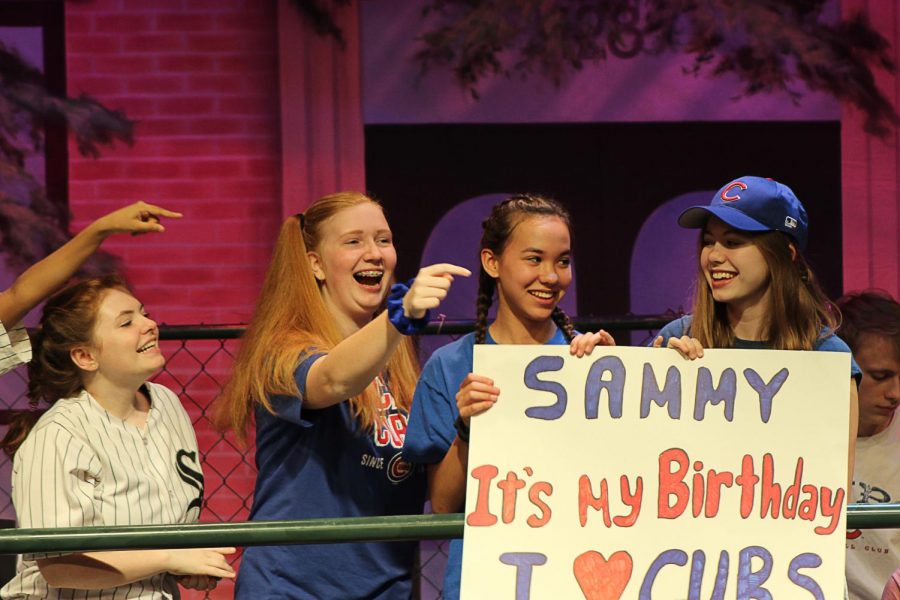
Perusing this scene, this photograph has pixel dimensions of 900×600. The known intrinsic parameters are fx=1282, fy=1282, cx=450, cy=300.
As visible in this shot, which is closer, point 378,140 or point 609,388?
point 609,388

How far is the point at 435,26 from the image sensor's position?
5438 mm

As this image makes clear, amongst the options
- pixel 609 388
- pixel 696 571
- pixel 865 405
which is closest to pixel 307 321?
pixel 609 388

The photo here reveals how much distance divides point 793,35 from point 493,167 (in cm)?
141

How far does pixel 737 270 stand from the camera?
251cm

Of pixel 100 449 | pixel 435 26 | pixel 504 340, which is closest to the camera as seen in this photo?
pixel 504 340

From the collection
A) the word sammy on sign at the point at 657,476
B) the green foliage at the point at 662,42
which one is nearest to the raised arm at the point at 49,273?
the word sammy on sign at the point at 657,476

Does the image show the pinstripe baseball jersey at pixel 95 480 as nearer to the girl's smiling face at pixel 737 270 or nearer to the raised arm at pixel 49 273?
the raised arm at pixel 49 273

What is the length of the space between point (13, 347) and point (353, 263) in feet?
2.65

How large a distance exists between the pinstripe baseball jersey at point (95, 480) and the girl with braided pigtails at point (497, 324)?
1.94ft

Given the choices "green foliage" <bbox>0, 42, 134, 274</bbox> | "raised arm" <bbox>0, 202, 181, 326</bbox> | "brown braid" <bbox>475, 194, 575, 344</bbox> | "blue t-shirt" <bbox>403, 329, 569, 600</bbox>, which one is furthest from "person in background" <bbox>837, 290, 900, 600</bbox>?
"green foliage" <bbox>0, 42, 134, 274</bbox>

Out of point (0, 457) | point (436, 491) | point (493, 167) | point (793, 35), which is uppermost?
point (793, 35)

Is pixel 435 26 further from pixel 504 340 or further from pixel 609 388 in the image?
pixel 609 388

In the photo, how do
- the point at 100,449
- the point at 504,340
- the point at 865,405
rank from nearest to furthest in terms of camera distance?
the point at 504,340 → the point at 100,449 → the point at 865,405

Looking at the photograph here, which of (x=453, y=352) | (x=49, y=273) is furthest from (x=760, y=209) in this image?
(x=49, y=273)
